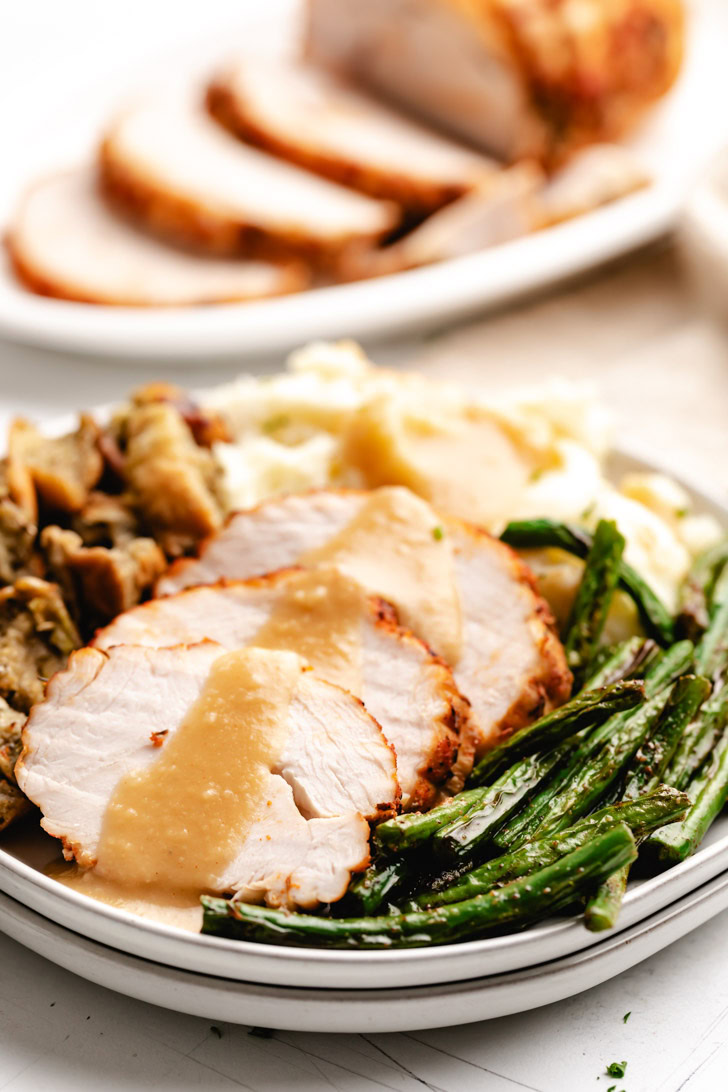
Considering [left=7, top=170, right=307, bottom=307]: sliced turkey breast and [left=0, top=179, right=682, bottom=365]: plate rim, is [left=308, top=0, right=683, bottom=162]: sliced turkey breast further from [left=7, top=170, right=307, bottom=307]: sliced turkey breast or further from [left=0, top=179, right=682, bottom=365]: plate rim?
[left=7, top=170, right=307, bottom=307]: sliced turkey breast

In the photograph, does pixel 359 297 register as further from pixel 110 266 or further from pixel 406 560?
pixel 406 560

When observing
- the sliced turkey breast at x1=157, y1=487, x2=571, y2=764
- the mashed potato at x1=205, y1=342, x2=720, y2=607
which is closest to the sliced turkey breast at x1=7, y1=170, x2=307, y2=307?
the mashed potato at x1=205, y1=342, x2=720, y2=607

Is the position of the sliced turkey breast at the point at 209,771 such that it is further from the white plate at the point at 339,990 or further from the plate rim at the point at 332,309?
the plate rim at the point at 332,309

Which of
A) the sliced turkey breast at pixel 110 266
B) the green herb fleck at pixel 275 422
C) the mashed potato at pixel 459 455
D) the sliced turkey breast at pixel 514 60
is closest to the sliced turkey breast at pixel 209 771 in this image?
the mashed potato at pixel 459 455

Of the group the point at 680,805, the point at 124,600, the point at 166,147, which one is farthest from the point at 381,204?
the point at 680,805

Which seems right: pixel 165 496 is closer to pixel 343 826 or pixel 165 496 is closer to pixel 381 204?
pixel 343 826

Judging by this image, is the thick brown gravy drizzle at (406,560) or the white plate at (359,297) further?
the white plate at (359,297)
